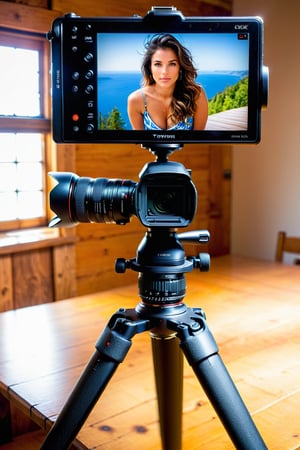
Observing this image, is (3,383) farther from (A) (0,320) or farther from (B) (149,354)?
(A) (0,320)

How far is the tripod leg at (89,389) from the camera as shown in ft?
2.71

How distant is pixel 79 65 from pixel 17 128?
4.78 ft

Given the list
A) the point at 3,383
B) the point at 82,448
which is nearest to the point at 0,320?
the point at 3,383

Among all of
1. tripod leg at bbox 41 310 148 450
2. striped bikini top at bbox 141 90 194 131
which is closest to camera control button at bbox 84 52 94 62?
striped bikini top at bbox 141 90 194 131

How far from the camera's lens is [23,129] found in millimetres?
2307

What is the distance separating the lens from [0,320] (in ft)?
5.53

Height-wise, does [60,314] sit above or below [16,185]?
below

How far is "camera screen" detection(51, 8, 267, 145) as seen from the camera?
885 millimetres

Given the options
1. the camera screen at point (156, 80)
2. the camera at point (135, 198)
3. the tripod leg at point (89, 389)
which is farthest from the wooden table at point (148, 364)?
the camera screen at point (156, 80)

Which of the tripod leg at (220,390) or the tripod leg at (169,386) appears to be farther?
the tripod leg at (169,386)

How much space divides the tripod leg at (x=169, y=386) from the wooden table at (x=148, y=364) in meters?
0.07

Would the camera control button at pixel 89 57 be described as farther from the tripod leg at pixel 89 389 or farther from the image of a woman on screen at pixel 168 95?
the tripod leg at pixel 89 389

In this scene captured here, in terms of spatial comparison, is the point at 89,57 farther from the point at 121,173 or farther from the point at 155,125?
the point at 121,173

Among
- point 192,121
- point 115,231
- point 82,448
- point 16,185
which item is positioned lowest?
point 82,448
